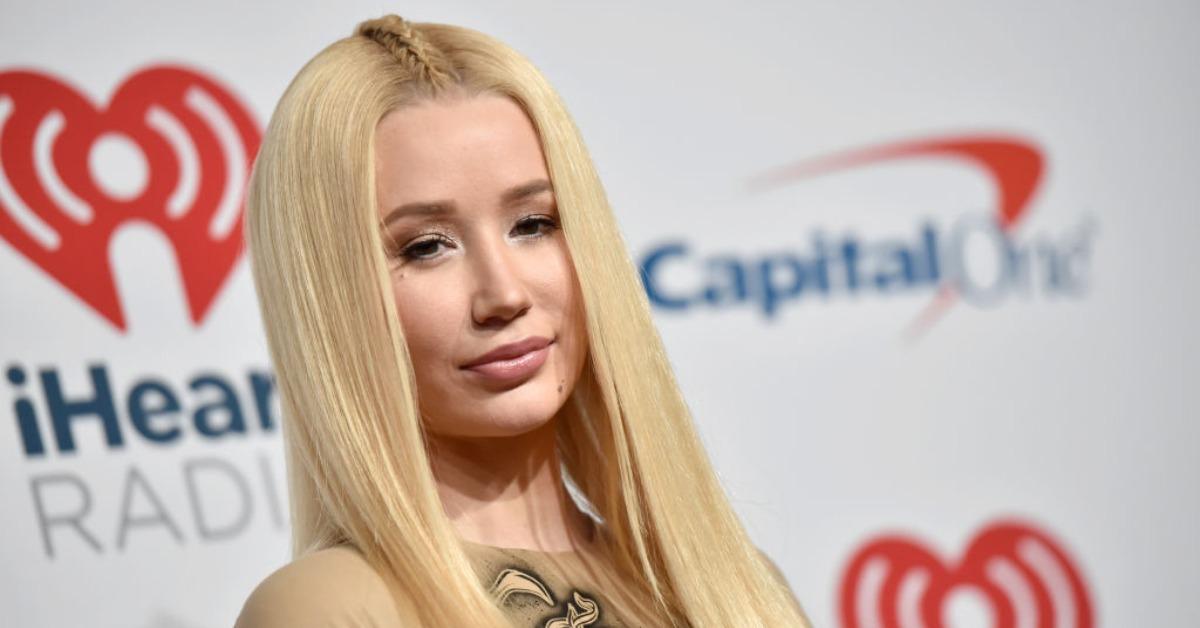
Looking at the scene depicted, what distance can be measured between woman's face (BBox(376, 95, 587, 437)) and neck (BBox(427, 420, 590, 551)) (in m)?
0.06

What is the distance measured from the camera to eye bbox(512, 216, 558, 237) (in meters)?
1.33

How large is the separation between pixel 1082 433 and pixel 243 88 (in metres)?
1.50

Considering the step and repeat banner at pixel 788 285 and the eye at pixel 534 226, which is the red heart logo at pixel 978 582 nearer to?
the step and repeat banner at pixel 788 285

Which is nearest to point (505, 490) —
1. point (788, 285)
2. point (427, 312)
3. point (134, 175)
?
point (427, 312)

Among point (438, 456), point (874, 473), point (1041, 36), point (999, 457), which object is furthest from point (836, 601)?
point (438, 456)

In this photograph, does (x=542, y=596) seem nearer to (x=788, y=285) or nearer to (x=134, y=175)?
(x=134, y=175)

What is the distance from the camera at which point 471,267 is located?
1.27 m

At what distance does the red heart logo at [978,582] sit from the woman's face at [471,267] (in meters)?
1.23

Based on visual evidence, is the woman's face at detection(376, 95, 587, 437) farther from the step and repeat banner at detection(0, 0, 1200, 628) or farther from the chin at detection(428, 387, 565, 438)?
the step and repeat banner at detection(0, 0, 1200, 628)

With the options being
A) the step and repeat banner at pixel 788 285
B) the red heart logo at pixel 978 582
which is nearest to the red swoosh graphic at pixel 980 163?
the step and repeat banner at pixel 788 285

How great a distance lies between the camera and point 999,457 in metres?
2.48

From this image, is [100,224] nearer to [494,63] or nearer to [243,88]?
[243,88]

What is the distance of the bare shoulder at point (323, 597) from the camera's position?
1163mm

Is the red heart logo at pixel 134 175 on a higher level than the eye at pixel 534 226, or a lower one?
higher
